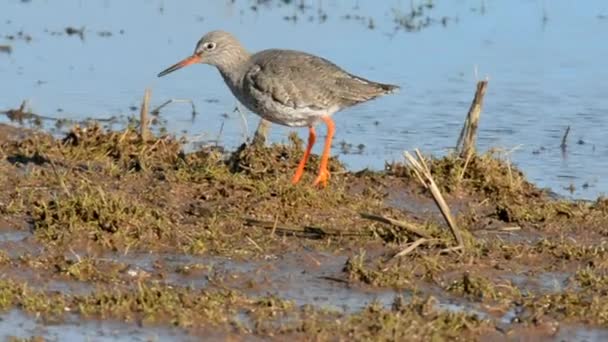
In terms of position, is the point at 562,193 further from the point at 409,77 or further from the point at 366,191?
the point at 409,77

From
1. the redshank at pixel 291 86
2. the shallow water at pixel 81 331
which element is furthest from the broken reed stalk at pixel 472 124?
the shallow water at pixel 81 331

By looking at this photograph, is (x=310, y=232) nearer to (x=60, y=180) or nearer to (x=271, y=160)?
(x=271, y=160)

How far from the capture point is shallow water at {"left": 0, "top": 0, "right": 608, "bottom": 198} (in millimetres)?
12062

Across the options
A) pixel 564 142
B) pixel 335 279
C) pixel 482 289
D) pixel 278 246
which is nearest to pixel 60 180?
pixel 278 246

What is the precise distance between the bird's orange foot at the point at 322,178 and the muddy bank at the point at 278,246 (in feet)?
0.43

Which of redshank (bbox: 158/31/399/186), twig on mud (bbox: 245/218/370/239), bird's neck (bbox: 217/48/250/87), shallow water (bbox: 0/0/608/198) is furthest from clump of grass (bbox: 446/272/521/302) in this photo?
shallow water (bbox: 0/0/608/198)

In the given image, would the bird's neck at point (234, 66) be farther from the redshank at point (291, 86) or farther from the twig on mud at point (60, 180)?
the twig on mud at point (60, 180)

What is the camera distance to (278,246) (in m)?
7.96

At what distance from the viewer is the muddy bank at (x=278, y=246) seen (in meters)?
6.81

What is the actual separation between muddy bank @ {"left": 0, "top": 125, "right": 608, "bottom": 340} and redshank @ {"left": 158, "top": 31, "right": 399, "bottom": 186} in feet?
0.89

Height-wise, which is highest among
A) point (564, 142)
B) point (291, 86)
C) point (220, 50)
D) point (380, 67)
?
point (220, 50)

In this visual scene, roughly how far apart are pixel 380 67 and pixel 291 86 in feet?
16.2

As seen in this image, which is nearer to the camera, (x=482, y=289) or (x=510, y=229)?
(x=482, y=289)

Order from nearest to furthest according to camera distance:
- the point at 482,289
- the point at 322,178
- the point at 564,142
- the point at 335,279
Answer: the point at 482,289
the point at 335,279
the point at 322,178
the point at 564,142
